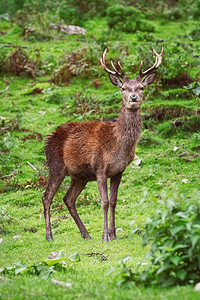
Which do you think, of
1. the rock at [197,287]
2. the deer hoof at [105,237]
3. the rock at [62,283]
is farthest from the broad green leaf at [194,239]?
the deer hoof at [105,237]

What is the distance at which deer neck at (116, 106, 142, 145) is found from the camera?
31.2 feet

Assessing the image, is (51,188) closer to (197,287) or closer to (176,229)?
(176,229)

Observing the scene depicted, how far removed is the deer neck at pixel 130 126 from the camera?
31.2 ft

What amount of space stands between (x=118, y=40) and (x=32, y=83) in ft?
13.8

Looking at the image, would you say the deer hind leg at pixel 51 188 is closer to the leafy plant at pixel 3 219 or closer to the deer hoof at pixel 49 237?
the deer hoof at pixel 49 237

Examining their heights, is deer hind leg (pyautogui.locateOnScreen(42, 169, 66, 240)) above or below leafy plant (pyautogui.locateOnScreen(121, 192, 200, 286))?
below

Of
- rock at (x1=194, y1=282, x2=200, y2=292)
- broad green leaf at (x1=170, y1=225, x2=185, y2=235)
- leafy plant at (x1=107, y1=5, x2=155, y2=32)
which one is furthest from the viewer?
leafy plant at (x1=107, y1=5, x2=155, y2=32)

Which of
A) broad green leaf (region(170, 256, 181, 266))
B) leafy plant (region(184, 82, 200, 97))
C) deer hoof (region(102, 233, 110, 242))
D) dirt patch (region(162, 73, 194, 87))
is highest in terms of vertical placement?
broad green leaf (region(170, 256, 181, 266))

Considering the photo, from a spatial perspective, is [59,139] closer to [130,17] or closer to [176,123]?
[176,123]

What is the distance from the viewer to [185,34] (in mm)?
21281

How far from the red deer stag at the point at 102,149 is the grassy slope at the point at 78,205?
28.8 inches

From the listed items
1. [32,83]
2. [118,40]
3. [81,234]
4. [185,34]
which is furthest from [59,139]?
[185,34]

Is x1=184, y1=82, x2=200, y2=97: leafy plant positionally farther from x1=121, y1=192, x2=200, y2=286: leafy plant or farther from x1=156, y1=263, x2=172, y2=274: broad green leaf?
x1=156, y1=263, x2=172, y2=274: broad green leaf

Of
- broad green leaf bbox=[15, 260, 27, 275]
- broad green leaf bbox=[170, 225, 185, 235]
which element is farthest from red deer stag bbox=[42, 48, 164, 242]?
broad green leaf bbox=[170, 225, 185, 235]
